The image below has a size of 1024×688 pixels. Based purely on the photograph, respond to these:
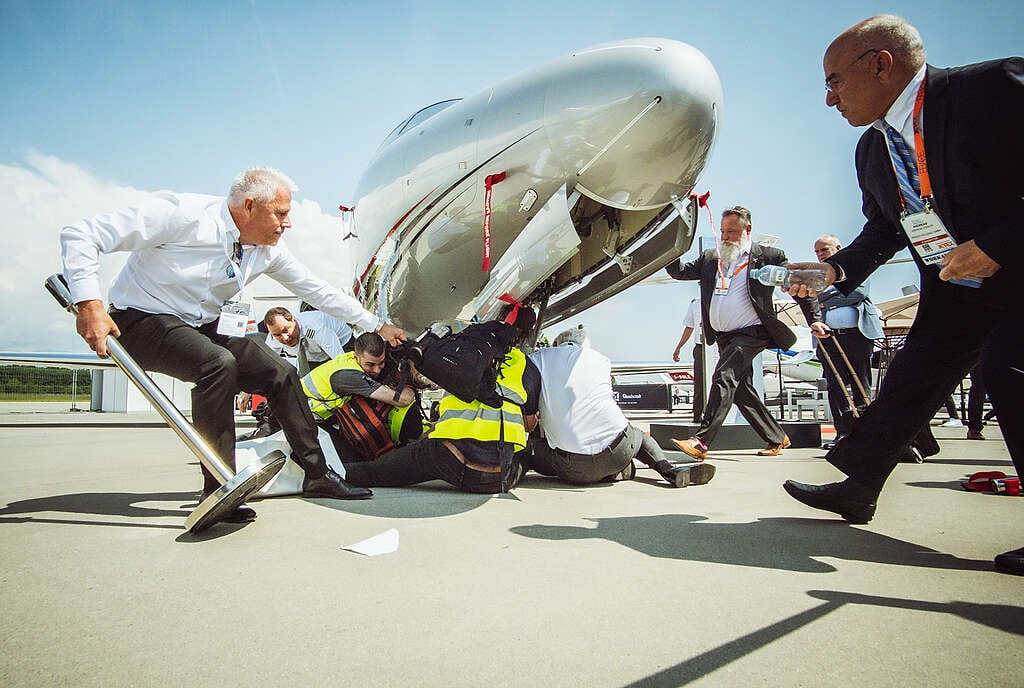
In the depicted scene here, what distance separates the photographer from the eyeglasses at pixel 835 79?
2.19 m

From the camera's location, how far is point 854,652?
4.23 ft

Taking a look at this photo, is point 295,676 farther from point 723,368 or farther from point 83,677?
point 723,368

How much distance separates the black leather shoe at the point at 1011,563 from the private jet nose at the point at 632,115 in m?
2.51

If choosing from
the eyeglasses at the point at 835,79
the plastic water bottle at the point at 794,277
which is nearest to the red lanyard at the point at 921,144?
the eyeglasses at the point at 835,79

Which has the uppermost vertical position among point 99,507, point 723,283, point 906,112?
point 906,112

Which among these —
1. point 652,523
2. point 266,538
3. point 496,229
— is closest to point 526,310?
point 496,229

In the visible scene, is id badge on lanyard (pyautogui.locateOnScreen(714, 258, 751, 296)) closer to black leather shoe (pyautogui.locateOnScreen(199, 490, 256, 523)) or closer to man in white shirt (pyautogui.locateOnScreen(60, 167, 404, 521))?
man in white shirt (pyautogui.locateOnScreen(60, 167, 404, 521))

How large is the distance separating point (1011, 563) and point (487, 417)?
2.31 metres

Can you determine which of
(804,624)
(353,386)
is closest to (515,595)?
(804,624)

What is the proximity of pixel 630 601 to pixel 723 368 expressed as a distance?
3452 millimetres

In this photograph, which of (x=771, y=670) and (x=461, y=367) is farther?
(x=461, y=367)

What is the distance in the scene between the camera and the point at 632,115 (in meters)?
3.30

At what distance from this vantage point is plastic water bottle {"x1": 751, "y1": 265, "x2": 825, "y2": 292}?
2.65 metres

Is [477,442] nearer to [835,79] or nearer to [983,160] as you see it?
[835,79]
